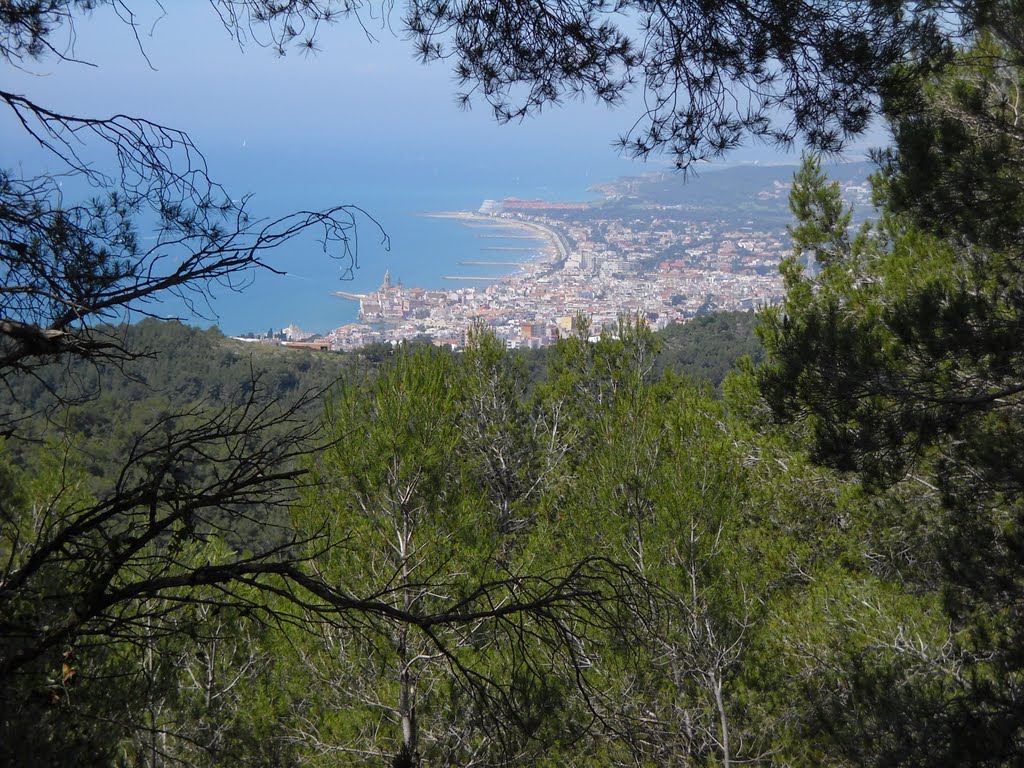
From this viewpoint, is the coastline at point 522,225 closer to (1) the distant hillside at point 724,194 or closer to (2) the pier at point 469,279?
(2) the pier at point 469,279

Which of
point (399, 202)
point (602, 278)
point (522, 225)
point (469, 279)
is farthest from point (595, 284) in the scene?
point (399, 202)

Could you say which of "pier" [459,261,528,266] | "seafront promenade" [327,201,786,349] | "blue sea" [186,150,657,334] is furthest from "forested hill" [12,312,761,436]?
"pier" [459,261,528,266]

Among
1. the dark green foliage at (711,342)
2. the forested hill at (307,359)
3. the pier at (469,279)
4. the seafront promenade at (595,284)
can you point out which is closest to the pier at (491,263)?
the seafront promenade at (595,284)

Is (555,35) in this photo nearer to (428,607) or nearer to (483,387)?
(428,607)

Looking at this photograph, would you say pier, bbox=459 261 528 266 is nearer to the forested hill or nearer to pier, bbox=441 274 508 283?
pier, bbox=441 274 508 283

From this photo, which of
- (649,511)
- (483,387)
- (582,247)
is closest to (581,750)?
(649,511)
